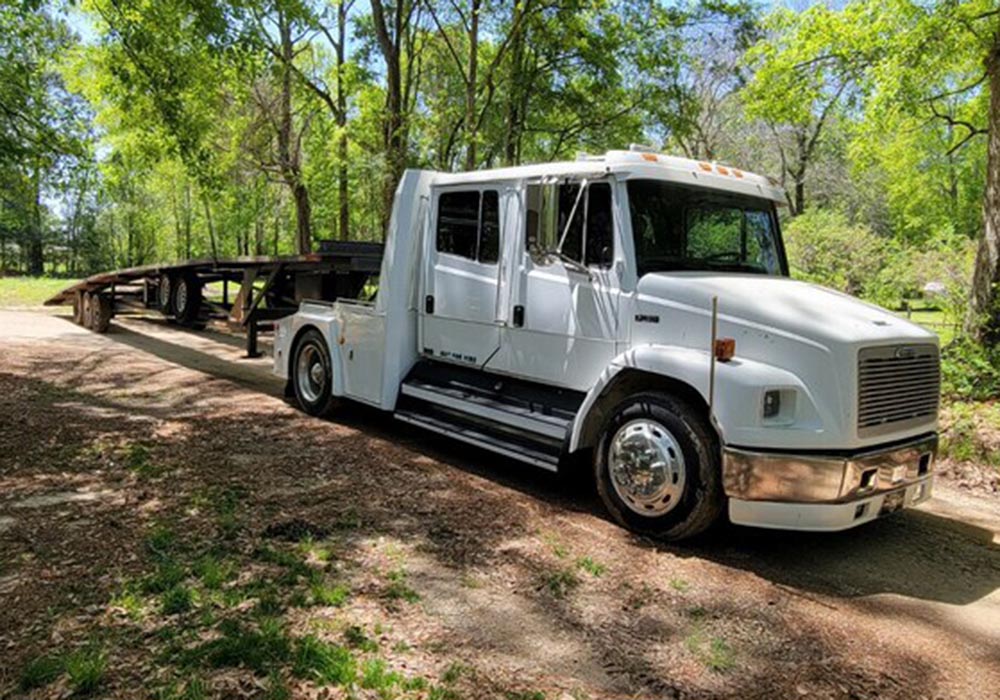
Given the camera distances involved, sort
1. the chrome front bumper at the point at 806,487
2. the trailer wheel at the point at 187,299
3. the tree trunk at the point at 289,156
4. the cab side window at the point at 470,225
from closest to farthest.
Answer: the chrome front bumper at the point at 806,487 < the cab side window at the point at 470,225 < the trailer wheel at the point at 187,299 < the tree trunk at the point at 289,156

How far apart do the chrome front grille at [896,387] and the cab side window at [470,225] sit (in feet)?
10.5

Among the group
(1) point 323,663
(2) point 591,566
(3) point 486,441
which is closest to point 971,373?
(3) point 486,441

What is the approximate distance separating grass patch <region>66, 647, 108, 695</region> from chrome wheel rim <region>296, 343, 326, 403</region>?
5413 mm

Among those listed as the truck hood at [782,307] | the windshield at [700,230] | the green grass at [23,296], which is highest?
the windshield at [700,230]

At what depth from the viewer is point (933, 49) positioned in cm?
944

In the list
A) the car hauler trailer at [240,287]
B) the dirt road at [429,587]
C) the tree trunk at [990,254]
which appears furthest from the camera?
the car hauler trailer at [240,287]

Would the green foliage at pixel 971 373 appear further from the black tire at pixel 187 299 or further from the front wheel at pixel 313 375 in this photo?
the black tire at pixel 187 299

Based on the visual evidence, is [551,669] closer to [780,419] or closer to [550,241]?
[780,419]

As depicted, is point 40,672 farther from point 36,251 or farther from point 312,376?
point 36,251

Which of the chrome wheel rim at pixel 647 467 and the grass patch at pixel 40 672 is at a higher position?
the chrome wheel rim at pixel 647 467

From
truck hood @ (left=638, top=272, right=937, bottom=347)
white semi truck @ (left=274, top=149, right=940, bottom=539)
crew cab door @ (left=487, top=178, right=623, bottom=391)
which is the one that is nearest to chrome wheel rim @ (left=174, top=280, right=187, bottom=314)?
white semi truck @ (left=274, top=149, right=940, bottom=539)

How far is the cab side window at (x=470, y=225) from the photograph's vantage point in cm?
650

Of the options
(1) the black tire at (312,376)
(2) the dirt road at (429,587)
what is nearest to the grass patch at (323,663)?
(2) the dirt road at (429,587)

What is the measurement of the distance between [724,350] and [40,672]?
13.0 ft
